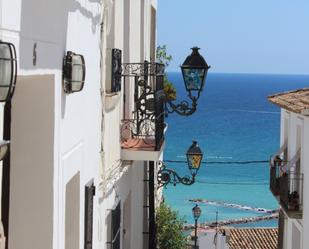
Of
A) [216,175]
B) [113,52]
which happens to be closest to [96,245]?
[113,52]

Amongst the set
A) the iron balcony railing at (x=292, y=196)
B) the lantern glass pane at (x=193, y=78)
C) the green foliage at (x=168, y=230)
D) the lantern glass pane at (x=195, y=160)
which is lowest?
the green foliage at (x=168, y=230)

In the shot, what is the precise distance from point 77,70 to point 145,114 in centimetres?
553

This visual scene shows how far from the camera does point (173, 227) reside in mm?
15719

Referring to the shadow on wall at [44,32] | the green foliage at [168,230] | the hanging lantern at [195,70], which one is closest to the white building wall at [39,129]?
the shadow on wall at [44,32]

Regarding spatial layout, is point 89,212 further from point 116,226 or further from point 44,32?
point 116,226

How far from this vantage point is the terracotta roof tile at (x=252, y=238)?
2862 centimetres

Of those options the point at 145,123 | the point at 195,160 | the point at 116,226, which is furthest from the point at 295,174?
the point at 116,226

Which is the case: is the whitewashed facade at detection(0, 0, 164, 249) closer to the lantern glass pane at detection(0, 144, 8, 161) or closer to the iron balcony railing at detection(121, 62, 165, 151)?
the lantern glass pane at detection(0, 144, 8, 161)

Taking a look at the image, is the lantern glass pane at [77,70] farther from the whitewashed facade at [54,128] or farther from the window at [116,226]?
the window at [116,226]

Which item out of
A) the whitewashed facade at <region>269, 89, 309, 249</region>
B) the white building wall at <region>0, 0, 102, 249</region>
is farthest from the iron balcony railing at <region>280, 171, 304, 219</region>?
the white building wall at <region>0, 0, 102, 249</region>

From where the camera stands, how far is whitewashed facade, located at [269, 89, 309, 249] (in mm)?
15250

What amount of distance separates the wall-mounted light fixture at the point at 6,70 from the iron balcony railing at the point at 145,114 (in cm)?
690

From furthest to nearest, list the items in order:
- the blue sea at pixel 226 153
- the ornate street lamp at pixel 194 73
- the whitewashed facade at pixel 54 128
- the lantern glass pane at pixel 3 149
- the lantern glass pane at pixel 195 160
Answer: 1. the blue sea at pixel 226 153
2. the lantern glass pane at pixel 195 160
3. the ornate street lamp at pixel 194 73
4. the whitewashed facade at pixel 54 128
5. the lantern glass pane at pixel 3 149

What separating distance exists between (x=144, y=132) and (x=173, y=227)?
156 inches
